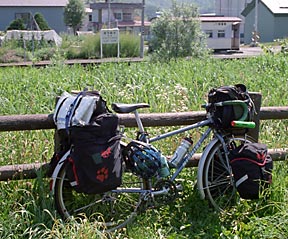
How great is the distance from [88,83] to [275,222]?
4.08m

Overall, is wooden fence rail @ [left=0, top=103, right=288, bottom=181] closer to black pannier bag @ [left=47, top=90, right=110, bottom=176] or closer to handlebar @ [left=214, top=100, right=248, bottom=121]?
black pannier bag @ [left=47, top=90, right=110, bottom=176]

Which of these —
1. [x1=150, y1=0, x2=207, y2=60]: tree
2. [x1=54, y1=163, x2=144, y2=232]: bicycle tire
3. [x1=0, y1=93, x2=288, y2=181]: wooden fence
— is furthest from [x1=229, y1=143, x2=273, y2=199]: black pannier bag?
[x1=150, y1=0, x2=207, y2=60]: tree

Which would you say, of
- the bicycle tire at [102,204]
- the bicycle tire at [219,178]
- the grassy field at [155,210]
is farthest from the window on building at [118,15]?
the bicycle tire at [102,204]

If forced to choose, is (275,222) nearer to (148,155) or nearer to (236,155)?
(236,155)

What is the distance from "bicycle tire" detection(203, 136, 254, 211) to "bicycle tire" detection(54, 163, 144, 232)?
52 centimetres

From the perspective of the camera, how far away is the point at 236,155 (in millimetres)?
3602

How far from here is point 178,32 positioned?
61.5 ft

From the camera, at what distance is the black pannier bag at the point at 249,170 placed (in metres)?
3.54

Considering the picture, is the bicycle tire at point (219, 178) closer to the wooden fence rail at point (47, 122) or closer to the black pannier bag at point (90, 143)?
the wooden fence rail at point (47, 122)

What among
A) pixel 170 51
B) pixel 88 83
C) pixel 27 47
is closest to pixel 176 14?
pixel 170 51

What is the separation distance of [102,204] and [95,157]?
55cm

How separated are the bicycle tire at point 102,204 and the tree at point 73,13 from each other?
144 ft

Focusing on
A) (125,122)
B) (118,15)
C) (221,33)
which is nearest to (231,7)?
(118,15)

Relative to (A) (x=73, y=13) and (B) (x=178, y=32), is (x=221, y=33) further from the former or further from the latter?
(B) (x=178, y=32)
